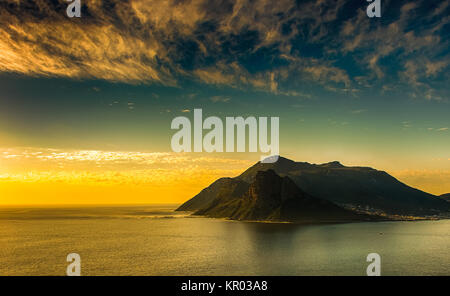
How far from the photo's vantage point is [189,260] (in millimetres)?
124000

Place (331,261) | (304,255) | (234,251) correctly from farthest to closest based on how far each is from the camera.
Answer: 1. (234,251)
2. (304,255)
3. (331,261)

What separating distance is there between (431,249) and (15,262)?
A: 198 m
